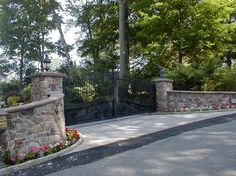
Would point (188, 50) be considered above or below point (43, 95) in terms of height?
above

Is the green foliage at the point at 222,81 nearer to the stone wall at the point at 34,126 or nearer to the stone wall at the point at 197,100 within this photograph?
the stone wall at the point at 197,100

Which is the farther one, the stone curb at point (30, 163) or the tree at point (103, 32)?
the tree at point (103, 32)

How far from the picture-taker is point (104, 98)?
10.6 metres

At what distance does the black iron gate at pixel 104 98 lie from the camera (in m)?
9.54

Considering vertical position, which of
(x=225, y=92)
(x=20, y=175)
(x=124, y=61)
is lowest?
(x=20, y=175)

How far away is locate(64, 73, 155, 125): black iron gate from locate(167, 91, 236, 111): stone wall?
83 centimetres


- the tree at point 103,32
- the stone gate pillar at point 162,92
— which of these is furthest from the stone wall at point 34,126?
the tree at point 103,32

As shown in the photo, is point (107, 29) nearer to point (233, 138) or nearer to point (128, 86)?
point (128, 86)

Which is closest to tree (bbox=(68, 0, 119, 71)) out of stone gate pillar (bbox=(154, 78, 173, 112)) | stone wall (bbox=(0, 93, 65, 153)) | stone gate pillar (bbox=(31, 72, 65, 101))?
stone gate pillar (bbox=(154, 78, 173, 112))

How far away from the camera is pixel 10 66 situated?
1136 inches

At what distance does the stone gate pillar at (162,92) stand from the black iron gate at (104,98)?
203mm

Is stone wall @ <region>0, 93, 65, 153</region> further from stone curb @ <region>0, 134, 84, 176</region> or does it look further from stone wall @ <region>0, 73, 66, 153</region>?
stone curb @ <region>0, 134, 84, 176</region>

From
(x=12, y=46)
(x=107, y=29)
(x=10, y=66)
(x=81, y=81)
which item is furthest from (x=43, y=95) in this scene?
(x=10, y=66)

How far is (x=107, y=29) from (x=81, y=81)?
11874mm
